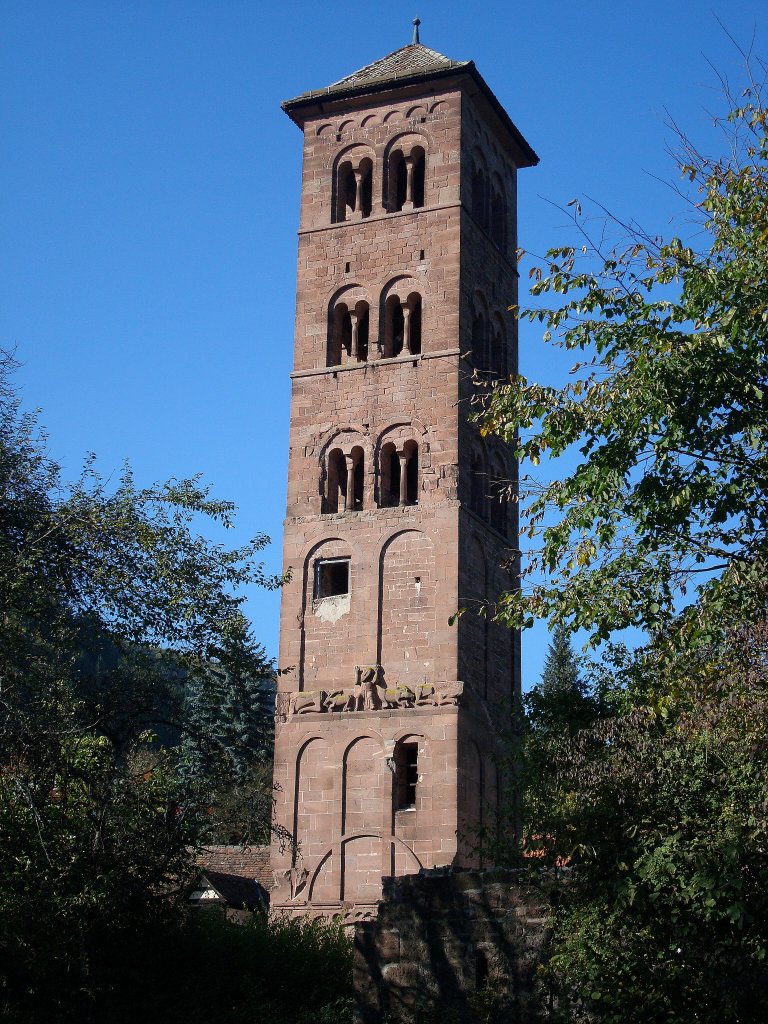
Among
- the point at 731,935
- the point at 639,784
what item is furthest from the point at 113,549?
the point at 731,935

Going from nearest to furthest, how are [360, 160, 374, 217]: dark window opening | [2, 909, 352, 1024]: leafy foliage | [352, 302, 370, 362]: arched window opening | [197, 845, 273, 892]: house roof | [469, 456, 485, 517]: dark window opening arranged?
[2, 909, 352, 1024]: leafy foliage < [469, 456, 485, 517]: dark window opening < [352, 302, 370, 362]: arched window opening < [360, 160, 374, 217]: dark window opening < [197, 845, 273, 892]: house roof

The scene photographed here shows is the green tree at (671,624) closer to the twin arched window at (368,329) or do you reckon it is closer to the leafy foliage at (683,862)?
the leafy foliage at (683,862)

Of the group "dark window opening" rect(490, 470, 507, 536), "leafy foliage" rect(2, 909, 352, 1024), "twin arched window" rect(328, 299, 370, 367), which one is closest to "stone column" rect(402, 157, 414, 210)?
"twin arched window" rect(328, 299, 370, 367)

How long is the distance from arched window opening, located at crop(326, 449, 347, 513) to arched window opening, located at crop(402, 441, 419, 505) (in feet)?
4.99

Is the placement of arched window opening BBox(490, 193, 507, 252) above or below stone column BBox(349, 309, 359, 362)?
above

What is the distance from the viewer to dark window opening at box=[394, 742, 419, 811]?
3209cm

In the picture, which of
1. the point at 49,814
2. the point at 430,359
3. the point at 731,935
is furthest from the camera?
the point at 430,359

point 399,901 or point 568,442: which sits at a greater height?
point 568,442

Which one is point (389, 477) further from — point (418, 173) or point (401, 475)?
point (418, 173)

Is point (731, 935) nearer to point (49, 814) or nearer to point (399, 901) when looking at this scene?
point (399, 901)

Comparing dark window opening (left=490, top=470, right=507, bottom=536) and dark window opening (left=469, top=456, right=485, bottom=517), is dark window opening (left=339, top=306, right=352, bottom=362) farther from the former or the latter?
dark window opening (left=490, top=470, right=507, bottom=536)

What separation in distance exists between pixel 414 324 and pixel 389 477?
380cm

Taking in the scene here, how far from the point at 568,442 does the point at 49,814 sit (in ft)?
26.7

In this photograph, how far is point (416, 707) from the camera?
106 feet
